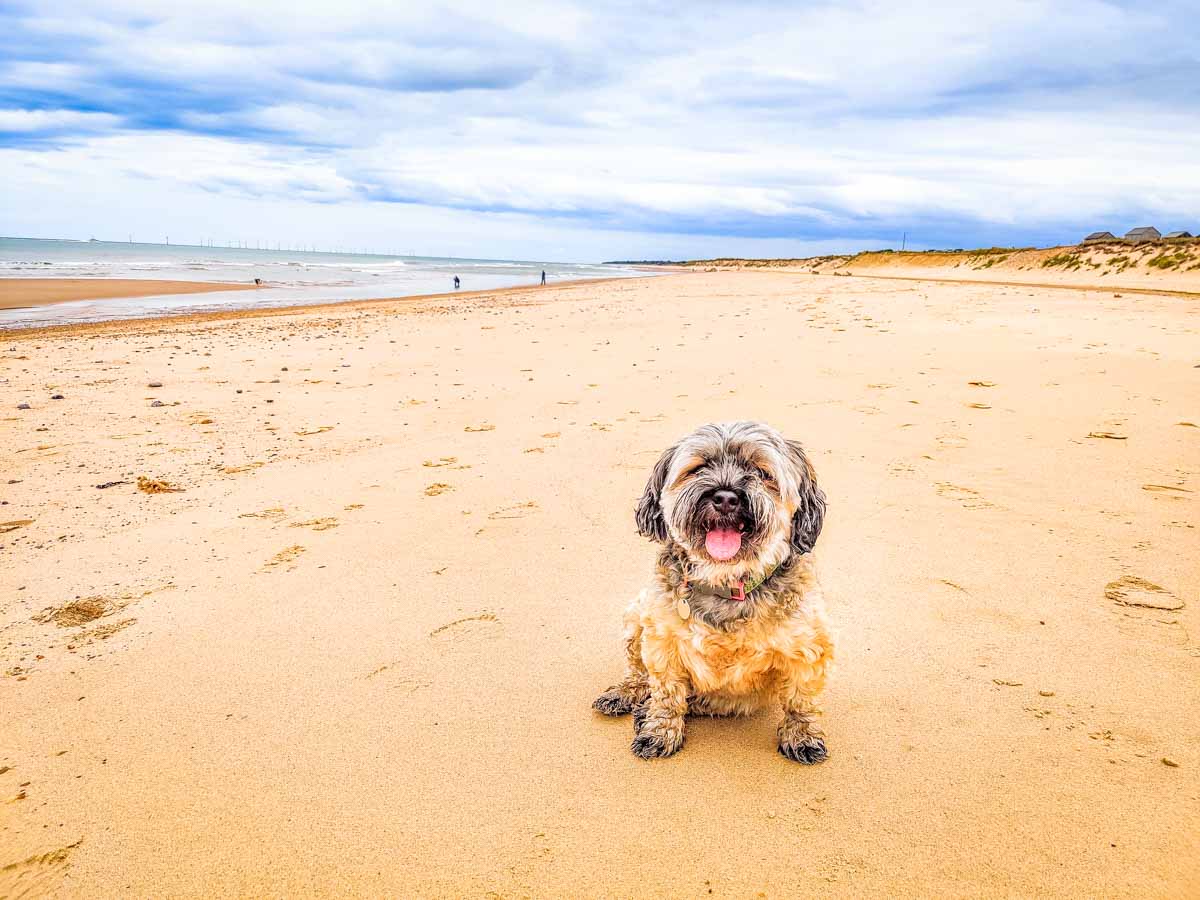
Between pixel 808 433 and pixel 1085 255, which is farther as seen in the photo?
pixel 1085 255

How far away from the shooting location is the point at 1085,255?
36875 millimetres

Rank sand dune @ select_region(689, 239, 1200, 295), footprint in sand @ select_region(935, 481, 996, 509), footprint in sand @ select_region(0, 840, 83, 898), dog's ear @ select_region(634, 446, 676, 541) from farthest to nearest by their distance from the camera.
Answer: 1. sand dune @ select_region(689, 239, 1200, 295)
2. footprint in sand @ select_region(935, 481, 996, 509)
3. dog's ear @ select_region(634, 446, 676, 541)
4. footprint in sand @ select_region(0, 840, 83, 898)

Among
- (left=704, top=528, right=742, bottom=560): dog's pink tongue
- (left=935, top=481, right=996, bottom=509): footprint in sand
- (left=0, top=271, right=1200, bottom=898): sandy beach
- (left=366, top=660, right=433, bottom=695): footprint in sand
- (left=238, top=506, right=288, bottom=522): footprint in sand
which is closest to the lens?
(left=0, top=271, right=1200, bottom=898): sandy beach

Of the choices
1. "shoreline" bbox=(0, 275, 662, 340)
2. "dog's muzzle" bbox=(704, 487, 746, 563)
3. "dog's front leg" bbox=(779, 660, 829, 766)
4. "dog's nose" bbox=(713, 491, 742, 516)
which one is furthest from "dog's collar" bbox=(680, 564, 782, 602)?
"shoreline" bbox=(0, 275, 662, 340)

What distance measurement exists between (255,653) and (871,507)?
4538 mm

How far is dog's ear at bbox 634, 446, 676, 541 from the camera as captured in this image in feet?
10.6

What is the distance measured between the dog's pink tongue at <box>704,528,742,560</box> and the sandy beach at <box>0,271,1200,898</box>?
950mm

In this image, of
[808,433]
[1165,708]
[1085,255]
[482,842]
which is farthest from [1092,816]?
[1085,255]

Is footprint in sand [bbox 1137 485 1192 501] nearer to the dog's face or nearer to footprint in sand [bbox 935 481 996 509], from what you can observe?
footprint in sand [bbox 935 481 996 509]

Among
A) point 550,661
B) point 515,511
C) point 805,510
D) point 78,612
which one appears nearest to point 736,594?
point 805,510

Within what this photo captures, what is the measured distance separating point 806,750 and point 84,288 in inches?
1719

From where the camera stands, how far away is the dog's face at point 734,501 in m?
2.89

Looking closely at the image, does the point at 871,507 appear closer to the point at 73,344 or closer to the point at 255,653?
the point at 255,653

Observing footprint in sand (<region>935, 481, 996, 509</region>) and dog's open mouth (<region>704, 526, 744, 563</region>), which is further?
footprint in sand (<region>935, 481, 996, 509</region>)
